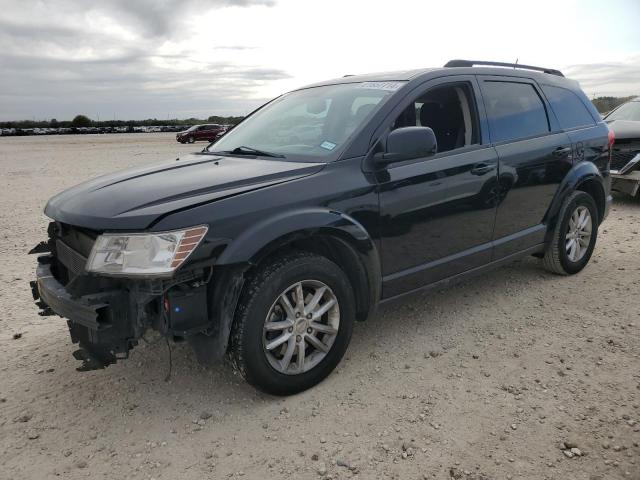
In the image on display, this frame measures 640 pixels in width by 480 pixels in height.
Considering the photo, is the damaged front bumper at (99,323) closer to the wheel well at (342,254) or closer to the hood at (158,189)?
the hood at (158,189)

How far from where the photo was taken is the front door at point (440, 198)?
3439 millimetres

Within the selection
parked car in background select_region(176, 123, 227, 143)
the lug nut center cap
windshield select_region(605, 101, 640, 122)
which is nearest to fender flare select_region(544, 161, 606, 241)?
the lug nut center cap

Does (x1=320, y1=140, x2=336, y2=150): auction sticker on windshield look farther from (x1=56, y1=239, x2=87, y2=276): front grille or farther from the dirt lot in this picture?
(x1=56, y1=239, x2=87, y2=276): front grille

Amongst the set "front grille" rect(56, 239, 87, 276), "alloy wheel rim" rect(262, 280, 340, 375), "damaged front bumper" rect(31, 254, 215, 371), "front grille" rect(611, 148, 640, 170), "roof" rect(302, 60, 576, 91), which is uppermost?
"roof" rect(302, 60, 576, 91)

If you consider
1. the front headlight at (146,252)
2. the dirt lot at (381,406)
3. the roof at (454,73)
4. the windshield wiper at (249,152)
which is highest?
the roof at (454,73)

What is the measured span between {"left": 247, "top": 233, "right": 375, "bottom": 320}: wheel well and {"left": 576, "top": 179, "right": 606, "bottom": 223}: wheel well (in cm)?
288

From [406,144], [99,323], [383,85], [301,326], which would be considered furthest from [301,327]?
[383,85]

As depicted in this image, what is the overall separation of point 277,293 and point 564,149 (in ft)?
10.4

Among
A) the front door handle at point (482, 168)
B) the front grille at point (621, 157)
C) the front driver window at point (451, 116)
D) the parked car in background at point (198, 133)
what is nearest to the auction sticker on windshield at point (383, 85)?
the front driver window at point (451, 116)

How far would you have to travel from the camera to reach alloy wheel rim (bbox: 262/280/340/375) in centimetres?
301

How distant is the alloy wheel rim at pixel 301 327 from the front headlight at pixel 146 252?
615 millimetres

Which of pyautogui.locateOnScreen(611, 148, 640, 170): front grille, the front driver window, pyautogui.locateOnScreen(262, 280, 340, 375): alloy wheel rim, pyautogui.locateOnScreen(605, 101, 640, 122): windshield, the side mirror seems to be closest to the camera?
pyautogui.locateOnScreen(262, 280, 340, 375): alloy wheel rim

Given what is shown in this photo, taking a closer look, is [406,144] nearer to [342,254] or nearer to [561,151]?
[342,254]

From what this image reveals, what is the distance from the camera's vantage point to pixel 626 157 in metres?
8.52
